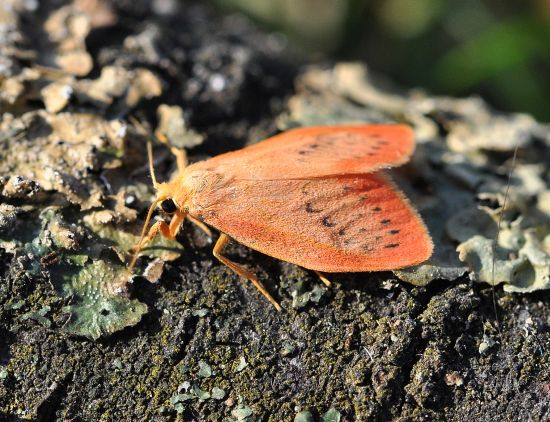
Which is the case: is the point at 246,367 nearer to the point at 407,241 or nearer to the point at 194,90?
the point at 407,241

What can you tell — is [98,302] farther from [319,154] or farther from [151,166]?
[319,154]

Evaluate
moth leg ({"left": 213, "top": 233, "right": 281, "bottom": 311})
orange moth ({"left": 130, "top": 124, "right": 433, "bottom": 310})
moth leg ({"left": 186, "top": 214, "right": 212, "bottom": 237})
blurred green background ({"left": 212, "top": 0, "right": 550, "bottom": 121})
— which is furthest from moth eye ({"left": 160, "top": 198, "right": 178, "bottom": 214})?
blurred green background ({"left": 212, "top": 0, "right": 550, "bottom": 121})

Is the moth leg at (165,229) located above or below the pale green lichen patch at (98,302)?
above

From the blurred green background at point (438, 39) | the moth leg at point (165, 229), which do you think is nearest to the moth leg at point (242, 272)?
the moth leg at point (165, 229)

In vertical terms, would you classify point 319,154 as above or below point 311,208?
above

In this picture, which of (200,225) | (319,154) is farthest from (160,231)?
(319,154)

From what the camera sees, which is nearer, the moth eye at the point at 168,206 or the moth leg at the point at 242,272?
the moth leg at the point at 242,272

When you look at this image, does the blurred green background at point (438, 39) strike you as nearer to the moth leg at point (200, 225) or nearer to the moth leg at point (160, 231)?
the moth leg at point (200, 225)
